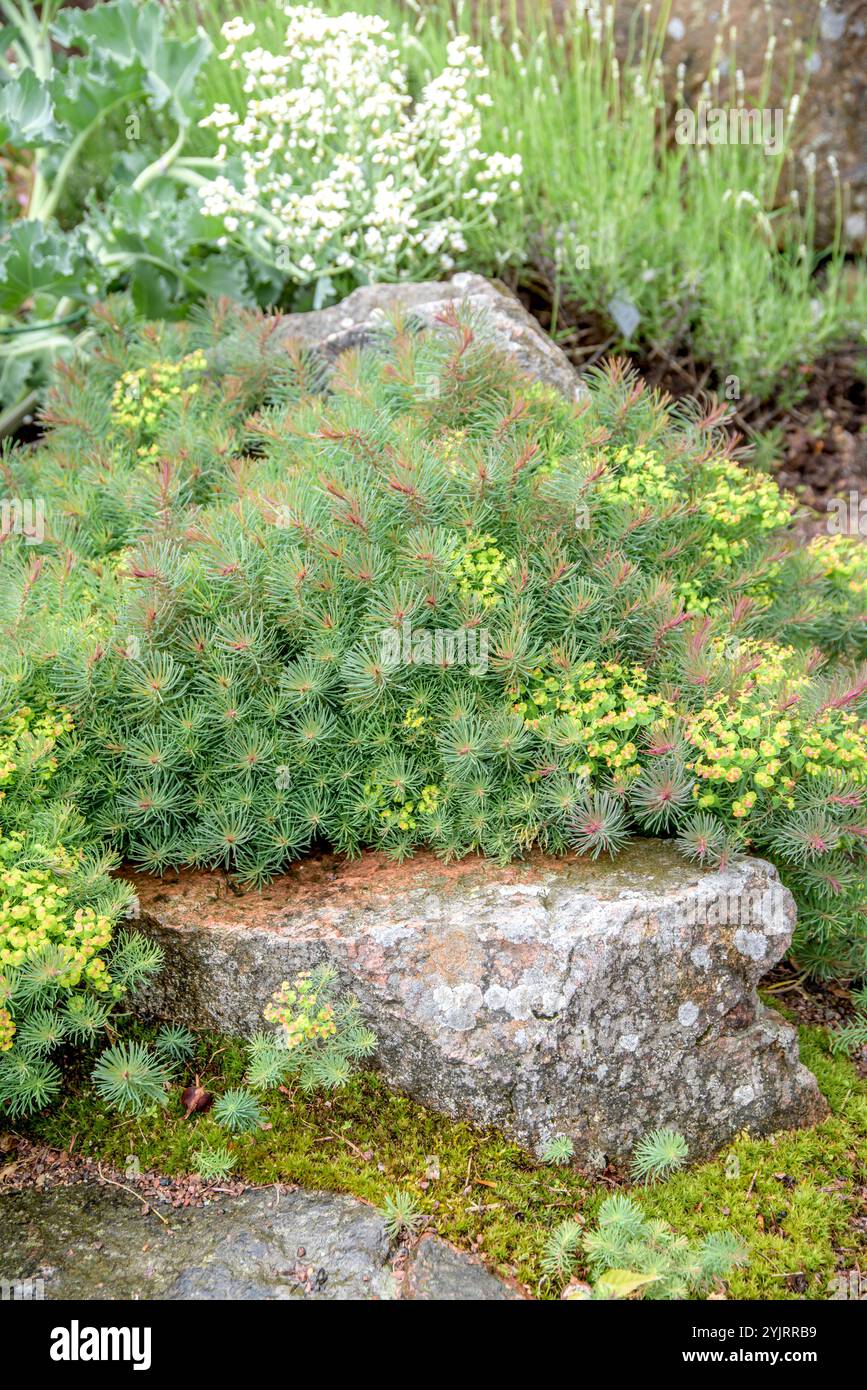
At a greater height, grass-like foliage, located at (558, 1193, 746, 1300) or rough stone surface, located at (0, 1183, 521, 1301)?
grass-like foliage, located at (558, 1193, 746, 1300)

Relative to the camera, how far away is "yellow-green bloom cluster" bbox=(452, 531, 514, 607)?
324 centimetres

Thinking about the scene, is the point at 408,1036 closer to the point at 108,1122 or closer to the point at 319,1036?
the point at 319,1036

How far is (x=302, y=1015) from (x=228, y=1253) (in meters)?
0.60

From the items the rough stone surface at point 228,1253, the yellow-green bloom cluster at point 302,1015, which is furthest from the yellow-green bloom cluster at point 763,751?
the rough stone surface at point 228,1253

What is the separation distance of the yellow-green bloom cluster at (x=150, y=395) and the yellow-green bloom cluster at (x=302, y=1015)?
218cm

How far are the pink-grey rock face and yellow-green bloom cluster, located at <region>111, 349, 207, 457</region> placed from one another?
80.4 inches

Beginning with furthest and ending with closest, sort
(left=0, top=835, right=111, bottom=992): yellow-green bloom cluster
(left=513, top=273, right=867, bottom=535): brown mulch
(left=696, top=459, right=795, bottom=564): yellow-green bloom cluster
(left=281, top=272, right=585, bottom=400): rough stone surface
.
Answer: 1. (left=513, top=273, right=867, bottom=535): brown mulch
2. (left=281, top=272, right=585, bottom=400): rough stone surface
3. (left=696, top=459, right=795, bottom=564): yellow-green bloom cluster
4. (left=0, top=835, right=111, bottom=992): yellow-green bloom cluster

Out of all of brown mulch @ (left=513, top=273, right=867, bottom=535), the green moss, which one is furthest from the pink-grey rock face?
brown mulch @ (left=513, top=273, right=867, bottom=535)

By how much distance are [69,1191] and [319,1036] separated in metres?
0.78

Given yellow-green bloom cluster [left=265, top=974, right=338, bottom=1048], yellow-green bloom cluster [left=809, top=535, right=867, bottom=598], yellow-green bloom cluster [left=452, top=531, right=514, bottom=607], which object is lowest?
yellow-green bloom cluster [left=265, top=974, right=338, bottom=1048]

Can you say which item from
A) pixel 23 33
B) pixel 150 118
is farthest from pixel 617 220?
pixel 23 33

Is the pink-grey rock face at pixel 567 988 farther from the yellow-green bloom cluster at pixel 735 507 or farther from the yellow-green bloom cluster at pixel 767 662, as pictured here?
the yellow-green bloom cluster at pixel 735 507

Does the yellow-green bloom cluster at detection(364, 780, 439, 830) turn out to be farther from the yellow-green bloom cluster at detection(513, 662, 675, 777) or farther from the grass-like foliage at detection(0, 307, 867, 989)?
the yellow-green bloom cluster at detection(513, 662, 675, 777)

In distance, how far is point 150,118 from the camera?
646 centimetres
